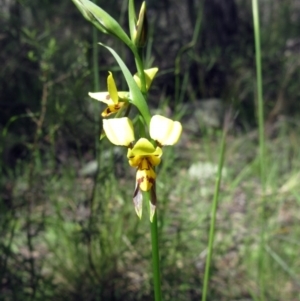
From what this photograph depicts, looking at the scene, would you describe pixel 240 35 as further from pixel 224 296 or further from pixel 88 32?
pixel 224 296

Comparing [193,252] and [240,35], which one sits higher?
[240,35]

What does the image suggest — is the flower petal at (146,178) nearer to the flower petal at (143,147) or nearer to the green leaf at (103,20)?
the flower petal at (143,147)

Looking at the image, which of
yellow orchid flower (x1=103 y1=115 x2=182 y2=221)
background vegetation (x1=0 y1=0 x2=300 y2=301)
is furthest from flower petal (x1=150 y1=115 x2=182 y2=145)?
background vegetation (x1=0 y1=0 x2=300 y2=301)

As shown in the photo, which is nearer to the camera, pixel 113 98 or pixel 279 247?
pixel 113 98

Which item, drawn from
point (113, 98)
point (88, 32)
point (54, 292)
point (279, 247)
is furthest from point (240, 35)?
point (113, 98)

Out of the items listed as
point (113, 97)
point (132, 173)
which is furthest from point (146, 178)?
point (132, 173)

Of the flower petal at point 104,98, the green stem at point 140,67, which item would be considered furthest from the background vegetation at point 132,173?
the green stem at point 140,67

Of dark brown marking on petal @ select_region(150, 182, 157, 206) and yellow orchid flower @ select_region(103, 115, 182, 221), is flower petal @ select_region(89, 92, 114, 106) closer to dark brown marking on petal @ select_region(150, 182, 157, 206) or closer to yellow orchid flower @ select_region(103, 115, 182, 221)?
yellow orchid flower @ select_region(103, 115, 182, 221)
